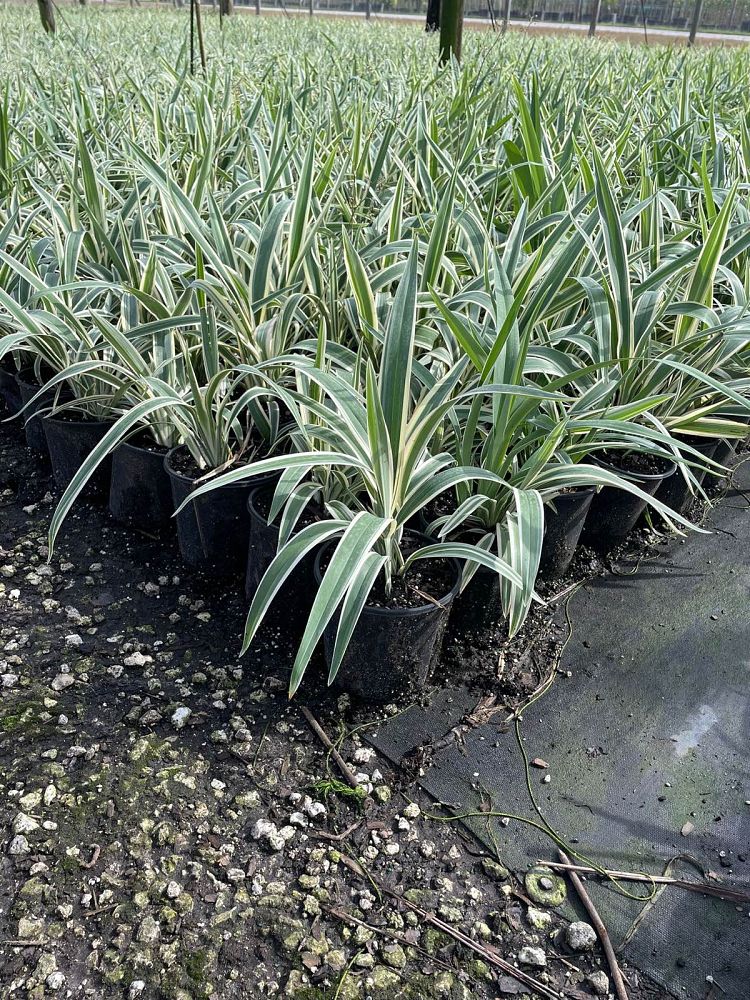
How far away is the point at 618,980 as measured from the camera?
2.87ft

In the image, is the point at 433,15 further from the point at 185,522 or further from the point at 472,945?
the point at 472,945

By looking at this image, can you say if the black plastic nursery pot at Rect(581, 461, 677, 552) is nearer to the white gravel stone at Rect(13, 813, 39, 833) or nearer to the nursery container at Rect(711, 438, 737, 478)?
the nursery container at Rect(711, 438, 737, 478)

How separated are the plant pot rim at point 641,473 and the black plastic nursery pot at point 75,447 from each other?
3.52 ft

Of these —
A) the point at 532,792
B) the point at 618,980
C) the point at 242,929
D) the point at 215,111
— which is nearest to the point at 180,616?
the point at 242,929

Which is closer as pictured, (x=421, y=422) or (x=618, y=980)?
(x=618, y=980)

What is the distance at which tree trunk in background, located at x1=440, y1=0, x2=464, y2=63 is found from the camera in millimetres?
3320

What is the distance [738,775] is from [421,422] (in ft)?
2.45

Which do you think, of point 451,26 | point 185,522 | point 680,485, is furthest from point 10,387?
point 451,26

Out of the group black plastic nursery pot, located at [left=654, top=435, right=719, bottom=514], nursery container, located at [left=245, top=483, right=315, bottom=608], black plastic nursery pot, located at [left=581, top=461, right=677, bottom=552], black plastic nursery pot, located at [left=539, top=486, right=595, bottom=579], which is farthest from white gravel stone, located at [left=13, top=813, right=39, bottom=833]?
black plastic nursery pot, located at [left=654, top=435, right=719, bottom=514]

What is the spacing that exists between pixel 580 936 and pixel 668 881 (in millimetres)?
160

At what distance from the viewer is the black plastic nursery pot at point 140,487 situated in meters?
1.49

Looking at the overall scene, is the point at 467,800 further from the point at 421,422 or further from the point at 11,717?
the point at 11,717

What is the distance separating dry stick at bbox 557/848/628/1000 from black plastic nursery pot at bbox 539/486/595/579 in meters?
0.59

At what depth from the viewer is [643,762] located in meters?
1.15
